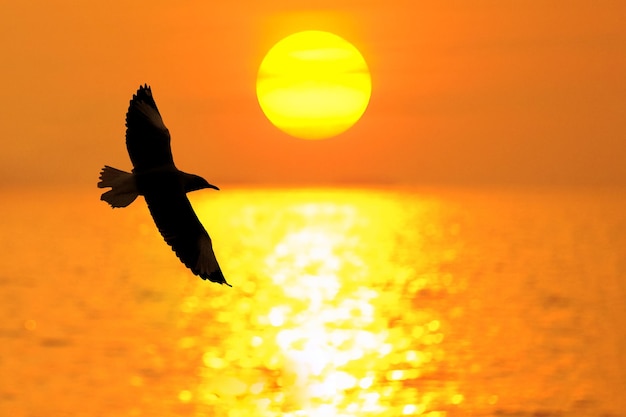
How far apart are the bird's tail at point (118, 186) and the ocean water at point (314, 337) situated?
1938 cm

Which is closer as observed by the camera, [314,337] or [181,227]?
[181,227]

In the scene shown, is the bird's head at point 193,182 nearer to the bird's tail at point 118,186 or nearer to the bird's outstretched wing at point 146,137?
the bird's outstretched wing at point 146,137

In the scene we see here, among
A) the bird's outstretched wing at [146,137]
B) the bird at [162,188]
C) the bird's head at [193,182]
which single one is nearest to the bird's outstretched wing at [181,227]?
the bird at [162,188]

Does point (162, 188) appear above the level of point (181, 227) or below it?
above

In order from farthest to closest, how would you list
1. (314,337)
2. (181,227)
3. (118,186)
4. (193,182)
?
(314,337) < (181,227) < (193,182) < (118,186)

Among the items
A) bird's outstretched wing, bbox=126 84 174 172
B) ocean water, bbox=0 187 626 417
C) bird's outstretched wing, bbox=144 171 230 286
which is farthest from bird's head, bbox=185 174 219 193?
ocean water, bbox=0 187 626 417

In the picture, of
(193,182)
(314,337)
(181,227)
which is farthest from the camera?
(314,337)

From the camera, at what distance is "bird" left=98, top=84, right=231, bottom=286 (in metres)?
12.5

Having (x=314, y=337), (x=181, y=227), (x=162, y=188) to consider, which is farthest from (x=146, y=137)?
(x=314, y=337)

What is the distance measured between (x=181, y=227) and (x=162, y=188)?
0.55m

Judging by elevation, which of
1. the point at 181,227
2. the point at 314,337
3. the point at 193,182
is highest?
the point at 314,337

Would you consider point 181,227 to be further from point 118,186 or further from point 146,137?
point 146,137

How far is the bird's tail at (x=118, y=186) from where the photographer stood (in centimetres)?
1238

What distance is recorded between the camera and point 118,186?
12562mm
